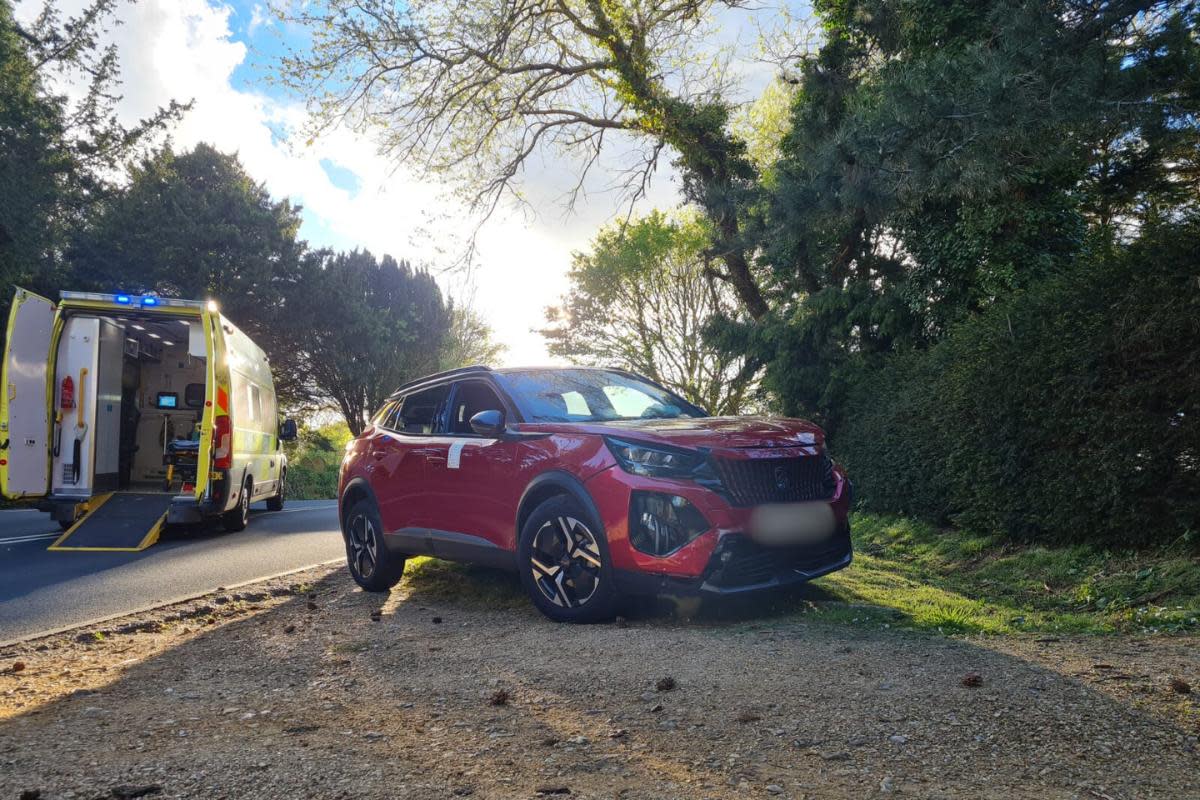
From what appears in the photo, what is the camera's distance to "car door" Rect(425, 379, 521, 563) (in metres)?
6.36

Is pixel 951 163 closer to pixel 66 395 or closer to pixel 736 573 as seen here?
pixel 736 573

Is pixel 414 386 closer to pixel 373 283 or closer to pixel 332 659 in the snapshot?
pixel 332 659

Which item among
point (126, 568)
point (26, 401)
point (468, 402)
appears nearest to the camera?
point (468, 402)

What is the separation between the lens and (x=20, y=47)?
80.3 ft

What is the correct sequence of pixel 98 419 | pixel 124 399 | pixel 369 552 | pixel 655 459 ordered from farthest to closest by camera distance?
1. pixel 124 399
2. pixel 98 419
3. pixel 369 552
4. pixel 655 459

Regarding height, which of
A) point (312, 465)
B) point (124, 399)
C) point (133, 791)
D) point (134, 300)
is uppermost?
point (134, 300)

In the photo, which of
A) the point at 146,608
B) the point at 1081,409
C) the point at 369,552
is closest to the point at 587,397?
the point at 369,552

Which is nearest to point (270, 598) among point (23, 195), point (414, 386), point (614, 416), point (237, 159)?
point (414, 386)

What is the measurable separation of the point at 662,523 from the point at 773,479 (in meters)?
0.81

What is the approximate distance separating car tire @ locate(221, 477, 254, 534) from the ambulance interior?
992 mm

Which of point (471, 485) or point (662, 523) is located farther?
point (471, 485)

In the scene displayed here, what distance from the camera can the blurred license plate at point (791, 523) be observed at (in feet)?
17.8

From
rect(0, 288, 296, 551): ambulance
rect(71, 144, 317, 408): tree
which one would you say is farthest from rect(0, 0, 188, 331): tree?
rect(0, 288, 296, 551): ambulance

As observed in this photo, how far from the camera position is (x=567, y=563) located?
585 centimetres
